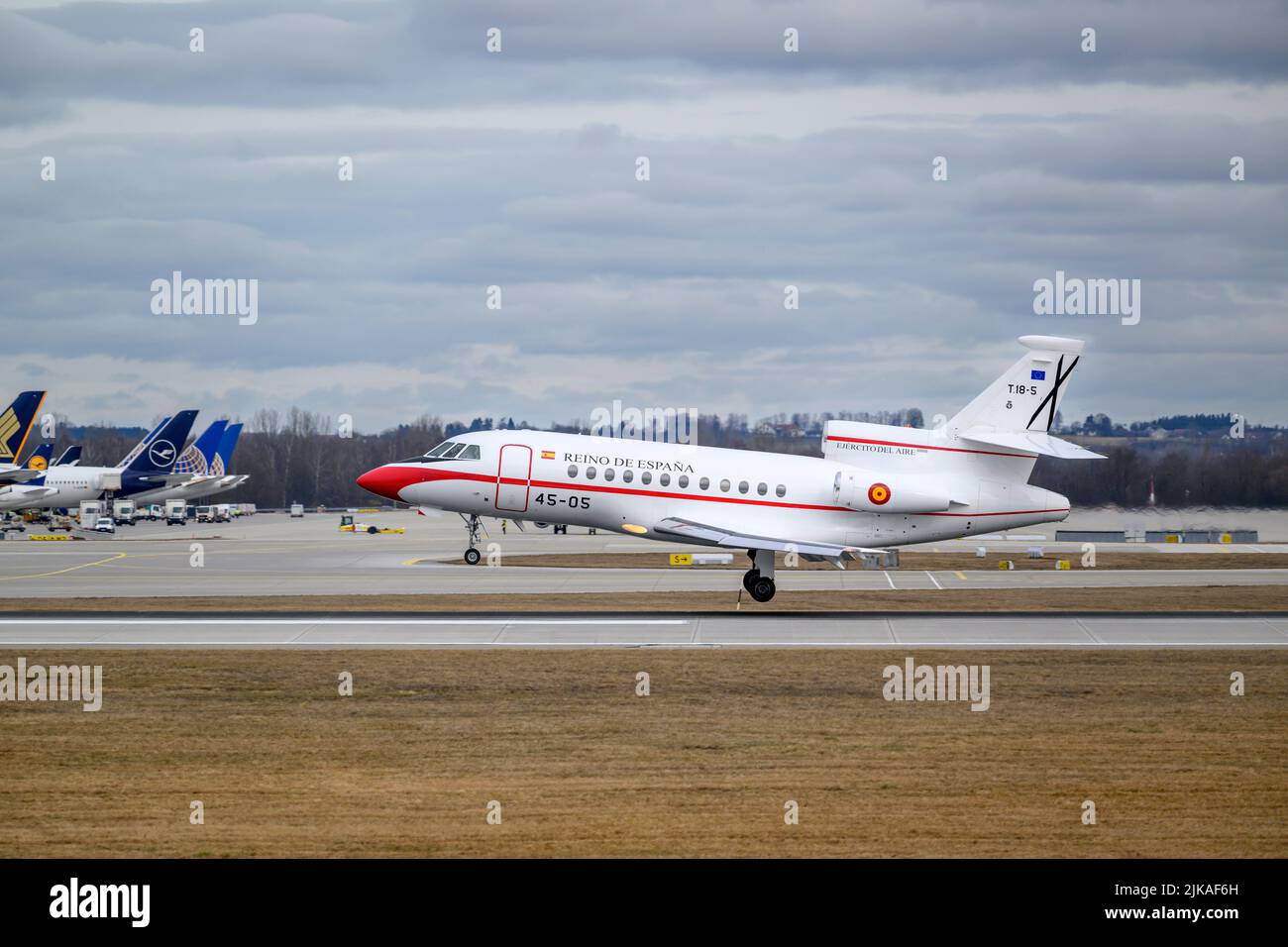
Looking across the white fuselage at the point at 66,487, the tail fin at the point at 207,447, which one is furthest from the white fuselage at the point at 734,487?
the tail fin at the point at 207,447

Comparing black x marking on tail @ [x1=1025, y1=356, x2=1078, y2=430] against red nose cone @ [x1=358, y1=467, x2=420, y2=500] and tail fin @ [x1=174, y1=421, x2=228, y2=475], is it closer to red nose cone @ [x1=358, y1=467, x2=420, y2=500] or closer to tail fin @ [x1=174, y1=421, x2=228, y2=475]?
red nose cone @ [x1=358, y1=467, x2=420, y2=500]

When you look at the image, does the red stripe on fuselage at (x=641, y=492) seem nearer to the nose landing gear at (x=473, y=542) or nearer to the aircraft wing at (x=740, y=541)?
the aircraft wing at (x=740, y=541)

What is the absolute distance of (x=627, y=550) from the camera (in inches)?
2958

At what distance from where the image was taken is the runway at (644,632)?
32406 mm

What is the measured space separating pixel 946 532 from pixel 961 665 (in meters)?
11.3

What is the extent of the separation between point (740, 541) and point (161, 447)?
3726 inches

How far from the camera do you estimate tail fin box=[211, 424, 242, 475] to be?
13475 centimetres

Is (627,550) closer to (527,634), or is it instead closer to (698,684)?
(527,634)

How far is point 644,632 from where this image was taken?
34.9 meters

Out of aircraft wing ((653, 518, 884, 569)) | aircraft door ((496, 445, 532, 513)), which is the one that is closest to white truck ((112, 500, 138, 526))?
aircraft door ((496, 445, 532, 513))

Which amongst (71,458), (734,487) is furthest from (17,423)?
(734,487)

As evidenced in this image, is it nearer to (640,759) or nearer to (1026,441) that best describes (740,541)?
(1026,441)

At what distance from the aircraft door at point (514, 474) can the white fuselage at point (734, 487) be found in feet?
0.09

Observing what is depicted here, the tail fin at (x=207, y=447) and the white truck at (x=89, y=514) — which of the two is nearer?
the white truck at (x=89, y=514)
